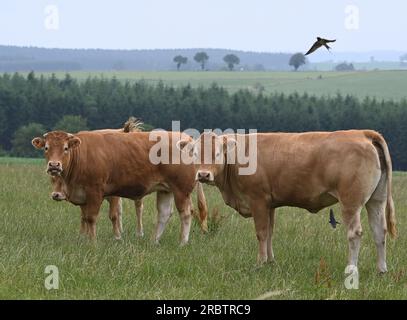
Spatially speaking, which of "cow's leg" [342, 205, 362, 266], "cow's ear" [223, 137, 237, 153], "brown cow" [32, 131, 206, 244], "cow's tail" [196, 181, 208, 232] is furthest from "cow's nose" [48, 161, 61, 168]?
"cow's leg" [342, 205, 362, 266]

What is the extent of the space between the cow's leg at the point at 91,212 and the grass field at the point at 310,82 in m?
110

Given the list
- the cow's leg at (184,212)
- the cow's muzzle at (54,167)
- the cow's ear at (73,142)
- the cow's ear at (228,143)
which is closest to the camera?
the cow's ear at (228,143)

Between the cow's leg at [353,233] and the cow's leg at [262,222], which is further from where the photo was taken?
the cow's leg at [262,222]

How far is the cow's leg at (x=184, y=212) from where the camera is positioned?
1177 centimetres

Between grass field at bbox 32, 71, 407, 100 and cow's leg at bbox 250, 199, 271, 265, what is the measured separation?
111 m

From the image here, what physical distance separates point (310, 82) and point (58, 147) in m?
141

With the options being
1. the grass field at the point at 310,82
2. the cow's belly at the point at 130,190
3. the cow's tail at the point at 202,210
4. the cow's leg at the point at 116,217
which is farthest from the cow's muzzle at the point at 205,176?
the grass field at the point at 310,82

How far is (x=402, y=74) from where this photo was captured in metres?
147

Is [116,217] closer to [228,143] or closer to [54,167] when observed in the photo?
[54,167]

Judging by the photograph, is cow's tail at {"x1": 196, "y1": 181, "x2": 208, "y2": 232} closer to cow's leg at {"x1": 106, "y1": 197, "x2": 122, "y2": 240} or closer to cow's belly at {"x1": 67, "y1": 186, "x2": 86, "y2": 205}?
cow's leg at {"x1": 106, "y1": 197, "x2": 122, "y2": 240}

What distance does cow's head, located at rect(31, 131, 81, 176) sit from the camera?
10.9 m

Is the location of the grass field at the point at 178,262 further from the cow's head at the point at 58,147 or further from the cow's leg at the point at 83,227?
the cow's head at the point at 58,147

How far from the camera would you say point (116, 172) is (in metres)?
11.8
